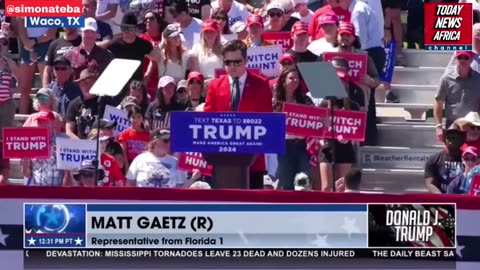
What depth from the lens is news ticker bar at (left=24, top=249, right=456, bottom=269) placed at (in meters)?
12.0

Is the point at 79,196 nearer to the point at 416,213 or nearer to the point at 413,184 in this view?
the point at 416,213

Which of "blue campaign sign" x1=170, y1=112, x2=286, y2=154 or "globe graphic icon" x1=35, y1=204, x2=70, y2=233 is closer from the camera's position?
"globe graphic icon" x1=35, y1=204, x2=70, y2=233

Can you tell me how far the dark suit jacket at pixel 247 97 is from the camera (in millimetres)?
13539

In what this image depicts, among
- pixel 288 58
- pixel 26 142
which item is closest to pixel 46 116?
pixel 26 142

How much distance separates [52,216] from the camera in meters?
12.0

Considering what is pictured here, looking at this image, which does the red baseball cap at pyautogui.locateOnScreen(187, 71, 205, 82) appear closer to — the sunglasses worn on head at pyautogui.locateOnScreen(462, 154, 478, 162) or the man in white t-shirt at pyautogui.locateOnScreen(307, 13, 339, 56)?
the man in white t-shirt at pyautogui.locateOnScreen(307, 13, 339, 56)

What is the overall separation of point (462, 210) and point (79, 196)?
9.18 ft

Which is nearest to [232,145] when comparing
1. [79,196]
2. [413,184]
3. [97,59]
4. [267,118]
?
[267,118]

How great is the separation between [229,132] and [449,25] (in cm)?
521

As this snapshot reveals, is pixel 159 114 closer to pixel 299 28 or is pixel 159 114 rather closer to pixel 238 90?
pixel 299 28

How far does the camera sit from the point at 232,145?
12.1 m

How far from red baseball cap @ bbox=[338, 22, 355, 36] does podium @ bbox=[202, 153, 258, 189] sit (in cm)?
379

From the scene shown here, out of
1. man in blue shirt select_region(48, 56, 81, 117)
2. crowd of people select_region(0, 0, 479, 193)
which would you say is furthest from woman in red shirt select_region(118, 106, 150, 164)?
man in blue shirt select_region(48, 56, 81, 117)

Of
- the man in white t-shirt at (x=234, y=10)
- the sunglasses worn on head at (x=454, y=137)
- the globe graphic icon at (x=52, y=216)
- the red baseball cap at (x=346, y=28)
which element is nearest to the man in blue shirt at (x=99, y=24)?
the man in white t-shirt at (x=234, y=10)
